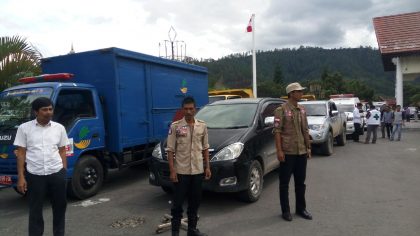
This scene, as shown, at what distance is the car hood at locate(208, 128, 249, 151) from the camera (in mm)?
5801

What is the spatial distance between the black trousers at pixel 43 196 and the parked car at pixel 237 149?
74.0 inches

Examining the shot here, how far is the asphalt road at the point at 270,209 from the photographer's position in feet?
16.1

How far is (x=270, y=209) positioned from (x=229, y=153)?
3.48ft

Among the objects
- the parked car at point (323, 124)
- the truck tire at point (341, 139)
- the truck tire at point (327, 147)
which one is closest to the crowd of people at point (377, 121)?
the truck tire at point (341, 139)

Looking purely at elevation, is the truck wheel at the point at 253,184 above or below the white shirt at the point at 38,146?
below

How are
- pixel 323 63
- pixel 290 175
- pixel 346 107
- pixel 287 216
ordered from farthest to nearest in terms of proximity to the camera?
pixel 323 63
pixel 346 107
pixel 290 175
pixel 287 216

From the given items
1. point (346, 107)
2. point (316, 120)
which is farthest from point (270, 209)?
point (346, 107)

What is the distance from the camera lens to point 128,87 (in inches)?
298

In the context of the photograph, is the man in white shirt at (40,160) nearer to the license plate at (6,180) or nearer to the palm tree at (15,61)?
the license plate at (6,180)

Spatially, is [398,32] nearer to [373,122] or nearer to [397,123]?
[397,123]

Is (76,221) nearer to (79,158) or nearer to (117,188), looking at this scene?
(79,158)

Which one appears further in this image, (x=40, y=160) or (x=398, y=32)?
(x=398, y=32)

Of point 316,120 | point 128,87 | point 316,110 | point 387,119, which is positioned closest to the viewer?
point 128,87

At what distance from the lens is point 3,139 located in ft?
20.1
